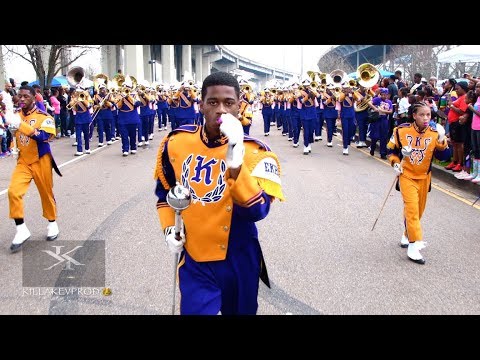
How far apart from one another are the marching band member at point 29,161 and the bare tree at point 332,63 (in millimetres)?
43391

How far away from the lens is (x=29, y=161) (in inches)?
233

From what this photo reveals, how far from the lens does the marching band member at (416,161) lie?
18.1ft

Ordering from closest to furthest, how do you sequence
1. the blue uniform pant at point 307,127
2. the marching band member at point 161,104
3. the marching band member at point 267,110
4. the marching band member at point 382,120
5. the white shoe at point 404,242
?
the white shoe at point 404,242 → the marching band member at point 382,120 → the blue uniform pant at point 307,127 → the marching band member at point 267,110 → the marching band member at point 161,104

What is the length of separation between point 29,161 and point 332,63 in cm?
4604

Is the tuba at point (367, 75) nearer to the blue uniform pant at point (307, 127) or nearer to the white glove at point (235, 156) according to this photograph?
the blue uniform pant at point (307, 127)

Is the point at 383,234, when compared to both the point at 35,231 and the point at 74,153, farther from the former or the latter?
the point at 74,153

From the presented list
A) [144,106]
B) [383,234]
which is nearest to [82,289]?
[383,234]

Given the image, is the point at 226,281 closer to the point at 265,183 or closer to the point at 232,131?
the point at 265,183

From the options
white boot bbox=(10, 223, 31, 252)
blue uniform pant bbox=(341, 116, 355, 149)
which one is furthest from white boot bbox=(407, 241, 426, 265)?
blue uniform pant bbox=(341, 116, 355, 149)

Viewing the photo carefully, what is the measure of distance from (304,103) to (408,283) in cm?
1156

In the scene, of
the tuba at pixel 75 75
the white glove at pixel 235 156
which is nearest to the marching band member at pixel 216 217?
the white glove at pixel 235 156

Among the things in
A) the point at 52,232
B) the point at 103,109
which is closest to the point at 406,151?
the point at 52,232
